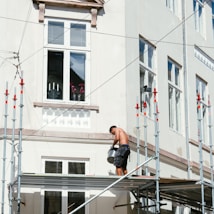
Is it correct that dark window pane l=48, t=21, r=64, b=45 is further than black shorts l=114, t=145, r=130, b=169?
Yes

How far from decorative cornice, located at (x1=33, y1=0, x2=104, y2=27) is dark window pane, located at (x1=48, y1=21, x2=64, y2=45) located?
0.35 meters

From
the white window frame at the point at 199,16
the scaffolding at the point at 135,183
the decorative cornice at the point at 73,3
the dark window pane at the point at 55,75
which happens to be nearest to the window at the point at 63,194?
the scaffolding at the point at 135,183

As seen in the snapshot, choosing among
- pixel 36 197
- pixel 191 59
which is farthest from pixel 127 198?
pixel 191 59

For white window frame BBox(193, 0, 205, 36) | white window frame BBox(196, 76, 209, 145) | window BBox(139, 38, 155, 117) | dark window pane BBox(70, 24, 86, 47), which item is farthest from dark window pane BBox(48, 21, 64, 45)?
white window frame BBox(193, 0, 205, 36)

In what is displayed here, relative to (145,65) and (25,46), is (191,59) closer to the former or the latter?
(145,65)

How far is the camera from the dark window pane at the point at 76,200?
17625mm

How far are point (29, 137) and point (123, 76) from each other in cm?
303

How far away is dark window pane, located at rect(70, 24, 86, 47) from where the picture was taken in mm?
18984

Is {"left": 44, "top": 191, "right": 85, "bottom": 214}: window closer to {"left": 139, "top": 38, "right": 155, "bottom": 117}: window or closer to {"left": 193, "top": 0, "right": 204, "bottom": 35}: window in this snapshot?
{"left": 139, "top": 38, "right": 155, "bottom": 117}: window

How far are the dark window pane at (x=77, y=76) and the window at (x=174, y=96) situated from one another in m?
3.94

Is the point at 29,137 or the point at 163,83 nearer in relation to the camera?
the point at 29,137

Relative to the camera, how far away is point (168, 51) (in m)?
22.0

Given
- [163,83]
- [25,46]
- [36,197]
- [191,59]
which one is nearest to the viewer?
[36,197]

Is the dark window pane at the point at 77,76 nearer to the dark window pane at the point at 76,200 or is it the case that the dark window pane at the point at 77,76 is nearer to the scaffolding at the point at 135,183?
the scaffolding at the point at 135,183
